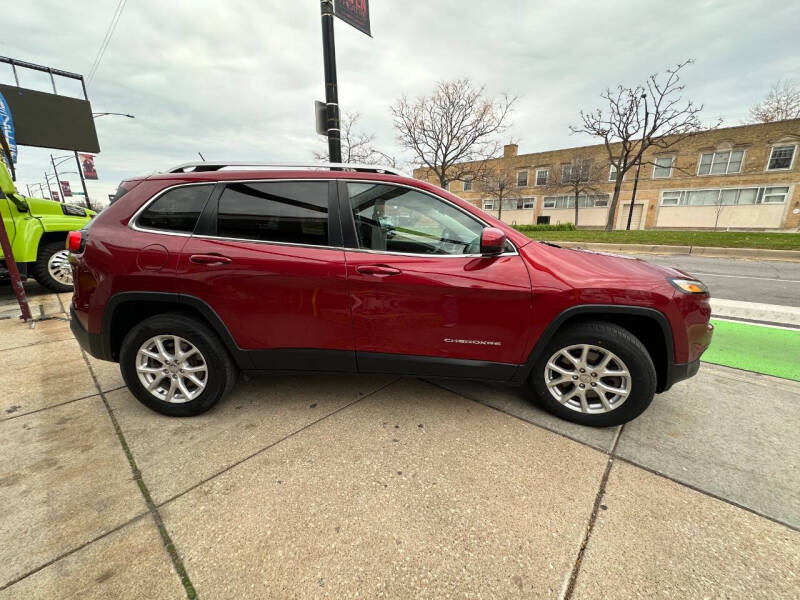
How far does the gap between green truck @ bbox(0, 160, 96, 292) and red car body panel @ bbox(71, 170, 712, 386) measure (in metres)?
4.52

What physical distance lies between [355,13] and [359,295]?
4693 millimetres

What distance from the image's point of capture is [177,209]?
2422 mm

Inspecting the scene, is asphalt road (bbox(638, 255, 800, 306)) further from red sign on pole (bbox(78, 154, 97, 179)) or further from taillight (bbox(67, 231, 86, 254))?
red sign on pole (bbox(78, 154, 97, 179))

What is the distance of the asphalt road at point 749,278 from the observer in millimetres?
6012

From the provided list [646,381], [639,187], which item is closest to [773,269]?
[646,381]

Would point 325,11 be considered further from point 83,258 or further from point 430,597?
point 430,597

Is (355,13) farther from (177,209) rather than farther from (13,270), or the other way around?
(13,270)

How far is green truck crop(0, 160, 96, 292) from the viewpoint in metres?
5.22

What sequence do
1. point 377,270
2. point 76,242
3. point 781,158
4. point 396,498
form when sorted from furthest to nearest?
1. point 781,158
2. point 76,242
3. point 377,270
4. point 396,498

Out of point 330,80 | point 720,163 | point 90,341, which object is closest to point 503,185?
point 720,163

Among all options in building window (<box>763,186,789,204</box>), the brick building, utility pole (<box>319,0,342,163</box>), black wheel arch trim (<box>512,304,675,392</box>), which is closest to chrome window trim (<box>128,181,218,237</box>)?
black wheel arch trim (<box>512,304,675,392</box>)

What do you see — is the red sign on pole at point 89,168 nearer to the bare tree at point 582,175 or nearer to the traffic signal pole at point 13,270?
the traffic signal pole at point 13,270

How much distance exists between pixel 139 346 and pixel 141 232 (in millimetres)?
795

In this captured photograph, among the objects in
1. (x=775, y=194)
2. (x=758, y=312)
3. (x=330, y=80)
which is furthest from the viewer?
(x=775, y=194)
